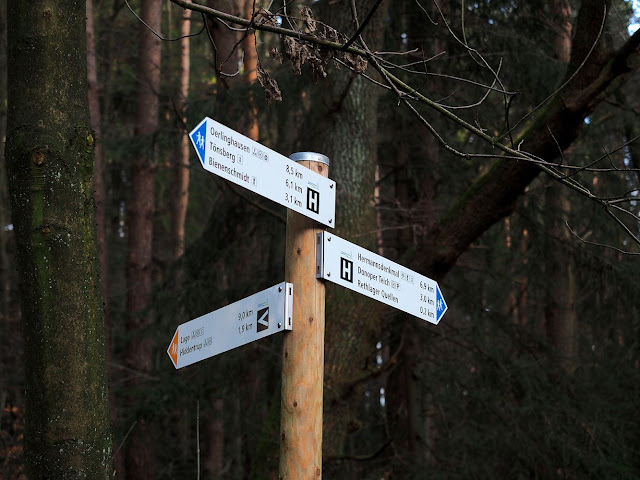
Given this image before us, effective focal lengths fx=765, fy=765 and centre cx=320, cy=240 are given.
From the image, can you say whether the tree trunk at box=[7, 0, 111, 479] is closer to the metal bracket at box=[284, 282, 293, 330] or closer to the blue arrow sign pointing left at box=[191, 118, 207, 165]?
the blue arrow sign pointing left at box=[191, 118, 207, 165]

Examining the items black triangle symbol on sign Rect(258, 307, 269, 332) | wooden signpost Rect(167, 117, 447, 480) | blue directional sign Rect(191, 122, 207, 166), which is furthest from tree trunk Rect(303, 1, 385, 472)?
blue directional sign Rect(191, 122, 207, 166)

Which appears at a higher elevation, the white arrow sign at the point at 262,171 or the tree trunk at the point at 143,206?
the tree trunk at the point at 143,206

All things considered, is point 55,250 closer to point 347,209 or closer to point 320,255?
point 320,255

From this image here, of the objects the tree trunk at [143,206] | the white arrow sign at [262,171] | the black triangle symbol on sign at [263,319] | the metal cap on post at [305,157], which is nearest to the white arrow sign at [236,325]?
the black triangle symbol on sign at [263,319]

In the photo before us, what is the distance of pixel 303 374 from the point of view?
110 inches

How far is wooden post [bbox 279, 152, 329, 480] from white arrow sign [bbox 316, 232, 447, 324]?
6 centimetres

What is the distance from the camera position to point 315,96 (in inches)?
258

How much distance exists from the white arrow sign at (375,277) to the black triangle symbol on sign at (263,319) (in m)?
0.24

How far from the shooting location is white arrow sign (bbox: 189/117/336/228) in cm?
263

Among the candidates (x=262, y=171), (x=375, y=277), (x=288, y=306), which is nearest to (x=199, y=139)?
(x=262, y=171)

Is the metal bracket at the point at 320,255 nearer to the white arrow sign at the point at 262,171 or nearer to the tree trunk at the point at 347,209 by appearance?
the white arrow sign at the point at 262,171

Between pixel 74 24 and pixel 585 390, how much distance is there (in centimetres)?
693

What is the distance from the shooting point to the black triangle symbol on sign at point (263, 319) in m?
2.82

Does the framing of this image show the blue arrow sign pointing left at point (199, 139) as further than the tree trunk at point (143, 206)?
No
